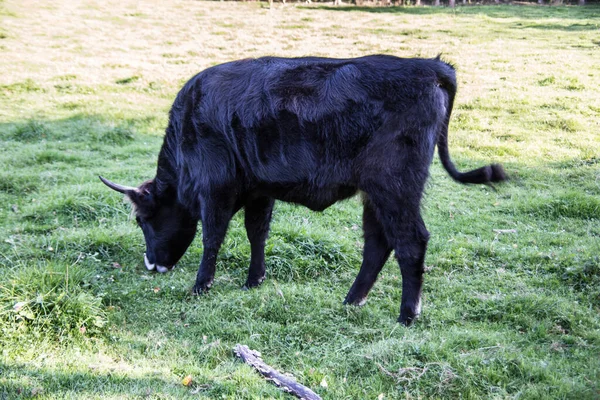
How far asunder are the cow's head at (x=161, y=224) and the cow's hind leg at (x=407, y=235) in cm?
196


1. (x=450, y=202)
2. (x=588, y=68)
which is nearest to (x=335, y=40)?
(x=588, y=68)

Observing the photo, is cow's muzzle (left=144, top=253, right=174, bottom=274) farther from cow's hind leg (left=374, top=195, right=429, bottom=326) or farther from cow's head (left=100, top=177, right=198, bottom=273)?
cow's hind leg (left=374, top=195, right=429, bottom=326)

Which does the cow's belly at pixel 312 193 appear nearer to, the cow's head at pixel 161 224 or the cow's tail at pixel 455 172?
the cow's tail at pixel 455 172

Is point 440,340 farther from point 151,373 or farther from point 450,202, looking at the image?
point 450,202

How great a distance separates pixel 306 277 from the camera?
16.7ft

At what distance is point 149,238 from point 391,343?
8.32 ft

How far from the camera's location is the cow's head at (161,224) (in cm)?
512

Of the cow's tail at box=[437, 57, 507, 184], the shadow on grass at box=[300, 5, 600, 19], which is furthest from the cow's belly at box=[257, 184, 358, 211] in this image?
the shadow on grass at box=[300, 5, 600, 19]

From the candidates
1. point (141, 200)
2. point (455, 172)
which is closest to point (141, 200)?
point (141, 200)

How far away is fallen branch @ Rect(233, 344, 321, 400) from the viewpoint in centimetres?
323

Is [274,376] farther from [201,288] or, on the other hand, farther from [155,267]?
[155,267]

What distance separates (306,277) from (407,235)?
4.40ft

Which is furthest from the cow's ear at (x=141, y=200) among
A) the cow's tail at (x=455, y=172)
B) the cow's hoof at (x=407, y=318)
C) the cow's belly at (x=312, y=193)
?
the cow's tail at (x=455, y=172)

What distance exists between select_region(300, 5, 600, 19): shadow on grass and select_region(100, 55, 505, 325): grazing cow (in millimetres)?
16953
